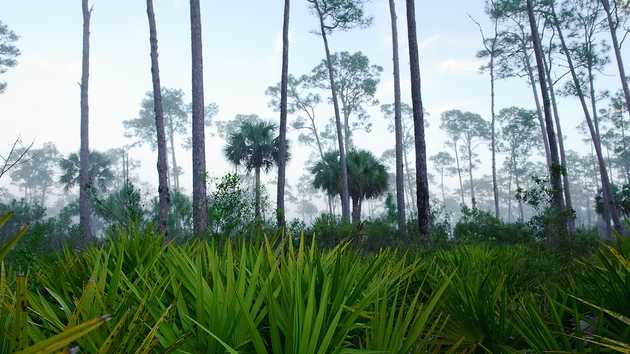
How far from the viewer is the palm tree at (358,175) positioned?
25.4m

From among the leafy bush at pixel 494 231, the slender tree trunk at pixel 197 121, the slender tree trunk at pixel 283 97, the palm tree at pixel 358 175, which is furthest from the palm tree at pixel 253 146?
the slender tree trunk at pixel 197 121

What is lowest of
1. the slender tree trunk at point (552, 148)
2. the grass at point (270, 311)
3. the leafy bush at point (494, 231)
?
the leafy bush at point (494, 231)

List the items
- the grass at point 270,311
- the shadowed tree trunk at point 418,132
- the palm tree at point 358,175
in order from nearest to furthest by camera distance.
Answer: the grass at point 270,311 → the shadowed tree trunk at point 418,132 → the palm tree at point 358,175

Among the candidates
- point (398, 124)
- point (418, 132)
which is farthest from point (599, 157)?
point (418, 132)

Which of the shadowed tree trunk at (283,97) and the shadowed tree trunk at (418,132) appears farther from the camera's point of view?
the shadowed tree trunk at (283,97)

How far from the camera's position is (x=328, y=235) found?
1496 cm

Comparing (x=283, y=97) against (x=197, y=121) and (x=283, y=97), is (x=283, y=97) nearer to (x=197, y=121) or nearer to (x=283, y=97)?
(x=283, y=97)

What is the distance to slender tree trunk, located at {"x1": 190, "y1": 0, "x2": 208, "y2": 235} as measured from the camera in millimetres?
11852

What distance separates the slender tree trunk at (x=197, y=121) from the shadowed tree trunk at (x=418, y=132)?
629cm

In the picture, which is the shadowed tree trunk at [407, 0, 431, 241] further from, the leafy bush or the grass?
the grass

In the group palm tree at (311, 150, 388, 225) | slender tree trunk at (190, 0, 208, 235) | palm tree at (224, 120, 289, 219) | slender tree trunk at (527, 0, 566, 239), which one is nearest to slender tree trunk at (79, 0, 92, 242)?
slender tree trunk at (190, 0, 208, 235)

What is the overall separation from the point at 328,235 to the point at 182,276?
43.1ft

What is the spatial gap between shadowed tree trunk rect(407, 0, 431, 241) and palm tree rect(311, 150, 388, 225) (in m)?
12.5

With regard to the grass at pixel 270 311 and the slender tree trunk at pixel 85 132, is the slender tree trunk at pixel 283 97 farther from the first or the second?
the grass at pixel 270 311
